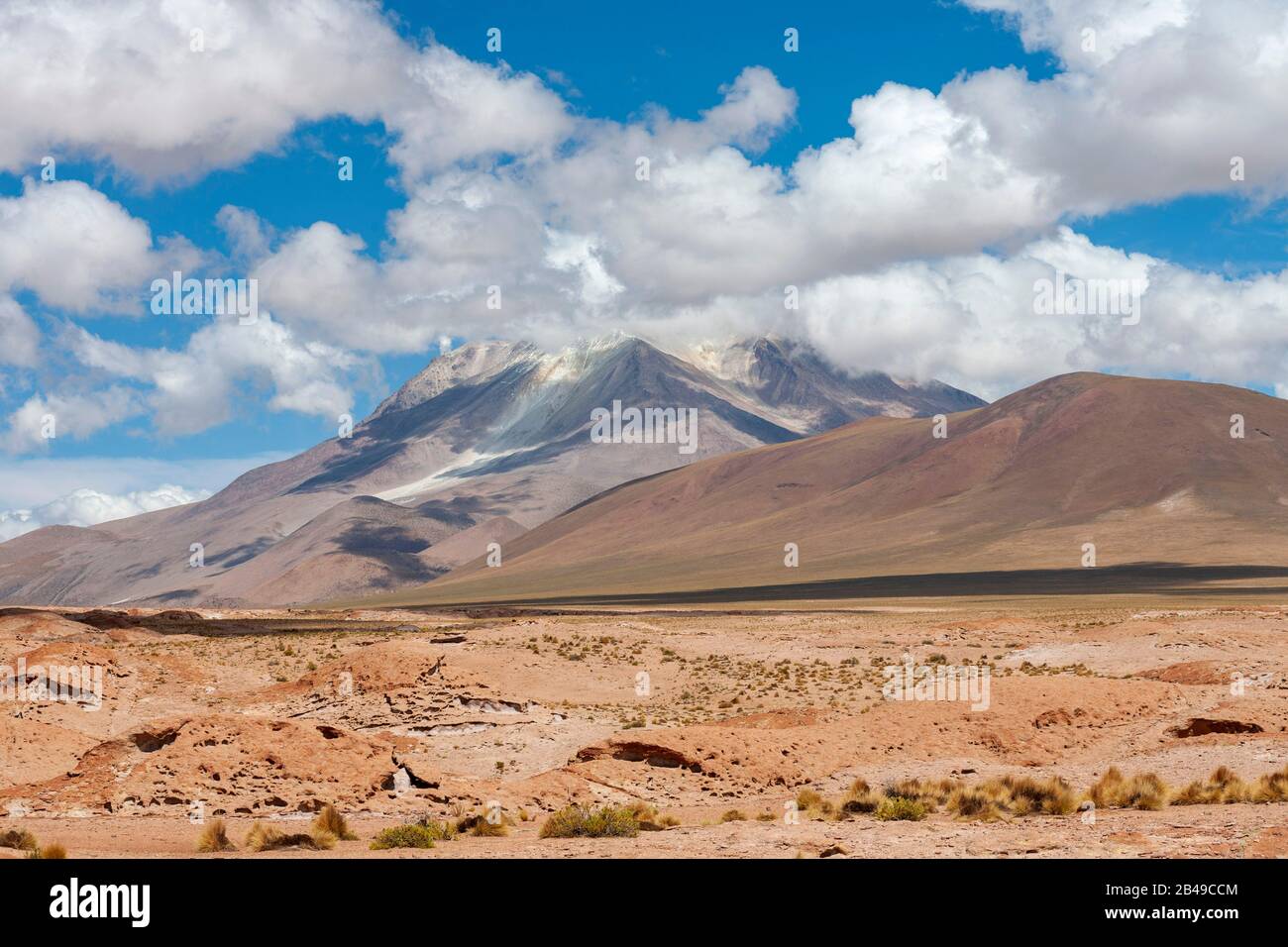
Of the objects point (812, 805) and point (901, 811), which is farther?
point (812, 805)

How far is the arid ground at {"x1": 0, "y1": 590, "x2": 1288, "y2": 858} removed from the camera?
16125 millimetres

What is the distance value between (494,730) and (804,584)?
328ft

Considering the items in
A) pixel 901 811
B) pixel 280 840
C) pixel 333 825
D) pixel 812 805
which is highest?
pixel 280 840

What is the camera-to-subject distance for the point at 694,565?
547 feet

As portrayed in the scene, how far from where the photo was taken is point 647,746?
77.7 ft

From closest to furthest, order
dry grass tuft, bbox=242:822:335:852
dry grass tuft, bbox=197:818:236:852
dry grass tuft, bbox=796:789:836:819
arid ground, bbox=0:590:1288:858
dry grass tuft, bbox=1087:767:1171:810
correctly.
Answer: dry grass tuft, bbox=242:822:335:852 → dry grass tuft, bbox=197:818:236:852 → arid ground, bbox=0:590:1288:858 → dry grass tuft, bbox=1087:767:1171:810 → dry grass tuft, bbox=796:789:836:819

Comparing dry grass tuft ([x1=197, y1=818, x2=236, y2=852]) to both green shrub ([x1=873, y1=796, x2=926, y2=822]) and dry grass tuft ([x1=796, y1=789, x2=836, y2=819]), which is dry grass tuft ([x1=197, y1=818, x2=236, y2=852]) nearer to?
dry grass tuft ([x1=796, y1=789, x2=836, y2=819])

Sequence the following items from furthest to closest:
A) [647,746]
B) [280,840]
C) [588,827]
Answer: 1. [647,746]
2. [588,827]
3. [280,840]

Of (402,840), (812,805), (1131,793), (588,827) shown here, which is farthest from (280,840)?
(1131,793)

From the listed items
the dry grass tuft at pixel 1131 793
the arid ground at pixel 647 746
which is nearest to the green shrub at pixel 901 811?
the arid ground at pixel 647 746

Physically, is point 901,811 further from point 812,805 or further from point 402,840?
point 402,840

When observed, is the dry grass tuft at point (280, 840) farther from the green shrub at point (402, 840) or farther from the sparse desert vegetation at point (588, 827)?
the sparse desert vegetation at point (588, 827)

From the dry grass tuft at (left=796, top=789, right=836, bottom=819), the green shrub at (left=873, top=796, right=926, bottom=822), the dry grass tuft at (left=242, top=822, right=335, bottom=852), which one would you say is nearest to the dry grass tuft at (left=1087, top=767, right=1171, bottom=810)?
the green shrub at (left=873, top=796, right=926, bottom=822)
